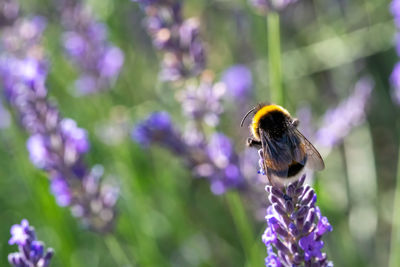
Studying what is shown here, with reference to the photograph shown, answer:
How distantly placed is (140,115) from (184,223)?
0.68m

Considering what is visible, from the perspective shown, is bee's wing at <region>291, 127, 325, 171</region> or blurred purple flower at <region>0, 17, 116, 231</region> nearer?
bee's wing at <region>291, 127, 325, 171</region>

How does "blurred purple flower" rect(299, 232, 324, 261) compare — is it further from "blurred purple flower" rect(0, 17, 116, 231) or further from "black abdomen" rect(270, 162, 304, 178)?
"blurred purple flower" rect(0, 17, 116, 231)

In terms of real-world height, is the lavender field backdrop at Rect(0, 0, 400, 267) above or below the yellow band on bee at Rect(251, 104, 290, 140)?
above

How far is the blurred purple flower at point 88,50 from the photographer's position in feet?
11.5

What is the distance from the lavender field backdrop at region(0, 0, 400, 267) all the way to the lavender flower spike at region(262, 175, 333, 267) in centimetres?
64

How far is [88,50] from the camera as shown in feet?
11.6

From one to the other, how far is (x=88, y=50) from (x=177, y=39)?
0.98 m

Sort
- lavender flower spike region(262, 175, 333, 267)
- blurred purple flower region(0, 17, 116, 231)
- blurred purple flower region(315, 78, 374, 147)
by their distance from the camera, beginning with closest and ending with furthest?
lavender flower spike region(262, 175, 333, 267) < blurred purple flower region(0, 17, 116, 231) < blurred purple flower region(315, 78, 374, 147)

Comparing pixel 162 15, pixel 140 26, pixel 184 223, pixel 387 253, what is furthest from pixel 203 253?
pixel 140 26

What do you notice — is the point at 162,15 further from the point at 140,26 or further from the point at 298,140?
the point at 140,26

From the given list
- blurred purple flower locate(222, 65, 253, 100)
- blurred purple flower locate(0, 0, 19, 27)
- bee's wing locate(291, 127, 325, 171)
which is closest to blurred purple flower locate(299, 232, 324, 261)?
bee's wing locate(291, 127, 325, 171)

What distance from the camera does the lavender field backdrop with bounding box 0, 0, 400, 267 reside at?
2.67 meters

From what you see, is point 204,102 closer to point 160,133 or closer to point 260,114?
point 160,133

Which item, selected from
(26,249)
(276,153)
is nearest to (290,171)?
(276,153)
